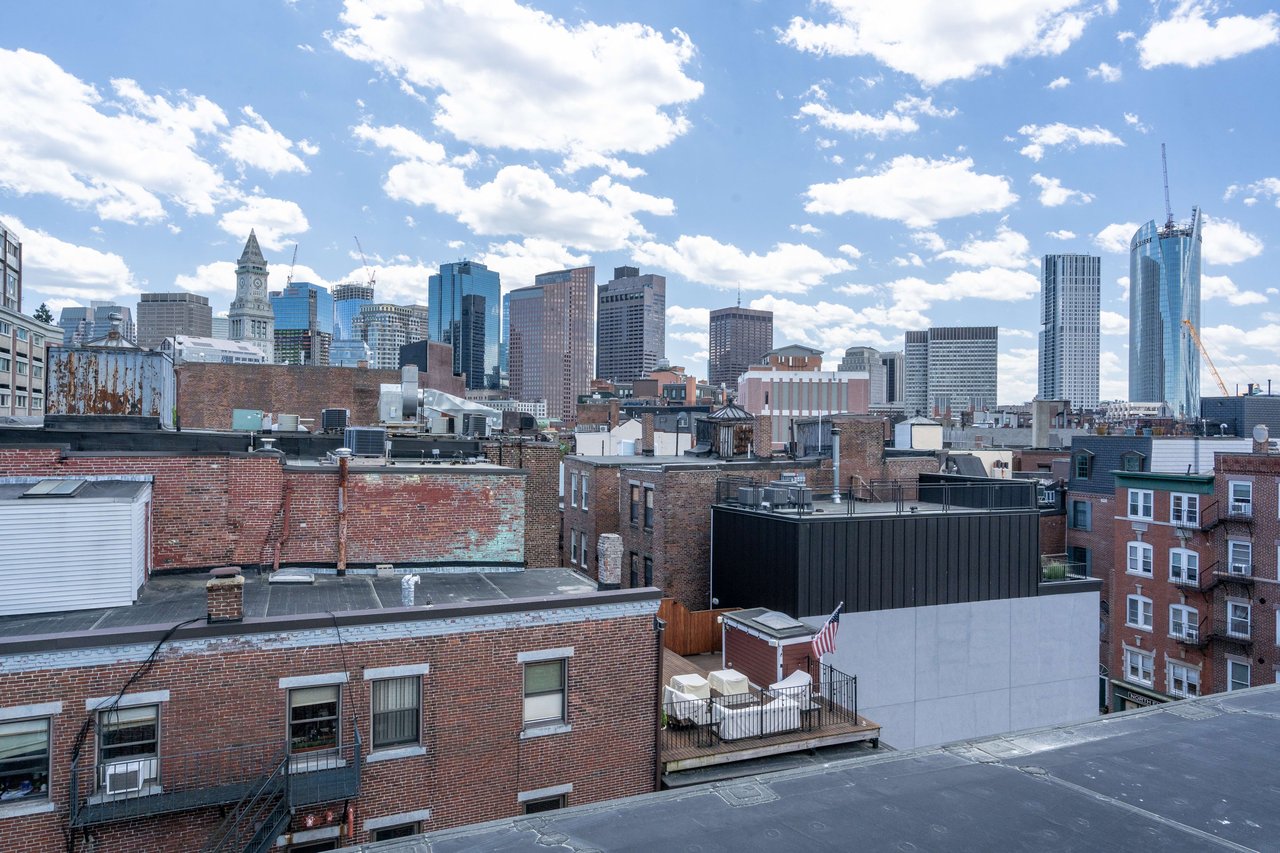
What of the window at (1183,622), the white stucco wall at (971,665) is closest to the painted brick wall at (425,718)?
the white stucco wall at (971,665)

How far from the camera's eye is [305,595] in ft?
59.2

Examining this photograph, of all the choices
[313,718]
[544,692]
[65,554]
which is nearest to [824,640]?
[544,692]

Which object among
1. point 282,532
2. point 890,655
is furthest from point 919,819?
point 890,655

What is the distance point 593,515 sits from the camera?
4034cm

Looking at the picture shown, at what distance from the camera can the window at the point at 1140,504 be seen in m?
43.0

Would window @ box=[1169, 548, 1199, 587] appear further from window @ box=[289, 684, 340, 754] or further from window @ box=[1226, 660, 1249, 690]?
window @ box=[289, 684, 340, 754]

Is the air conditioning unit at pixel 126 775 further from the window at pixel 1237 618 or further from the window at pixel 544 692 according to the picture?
the window at pixel 1237 618

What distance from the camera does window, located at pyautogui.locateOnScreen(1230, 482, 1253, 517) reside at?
37.3 meters

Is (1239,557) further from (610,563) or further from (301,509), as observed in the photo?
(301,509)

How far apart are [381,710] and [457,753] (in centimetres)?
190

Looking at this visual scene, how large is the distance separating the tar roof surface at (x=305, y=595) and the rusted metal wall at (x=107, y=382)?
8.84m

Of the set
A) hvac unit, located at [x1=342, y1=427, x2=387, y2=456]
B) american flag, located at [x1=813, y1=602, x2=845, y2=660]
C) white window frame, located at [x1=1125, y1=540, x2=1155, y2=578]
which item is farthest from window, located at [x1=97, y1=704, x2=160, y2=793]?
white window frame, located at [x1=1125, y1=540, x2=1155, y2=578]

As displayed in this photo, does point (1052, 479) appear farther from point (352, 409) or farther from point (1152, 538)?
point (352, 409)

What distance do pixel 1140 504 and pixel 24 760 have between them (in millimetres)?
49111
